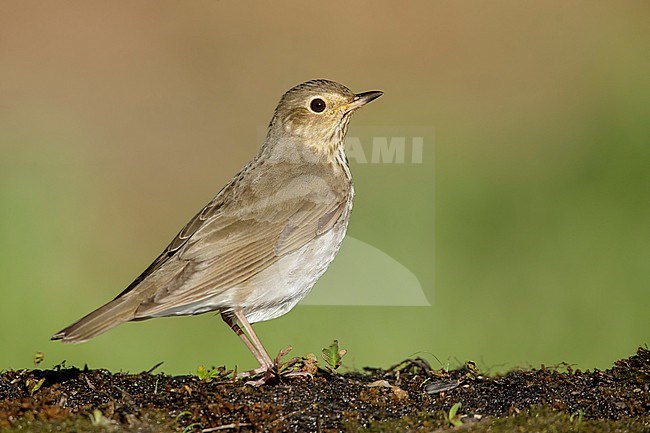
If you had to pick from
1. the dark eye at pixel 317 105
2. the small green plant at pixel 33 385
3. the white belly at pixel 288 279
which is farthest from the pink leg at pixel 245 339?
the dark eye at pixel 317 105

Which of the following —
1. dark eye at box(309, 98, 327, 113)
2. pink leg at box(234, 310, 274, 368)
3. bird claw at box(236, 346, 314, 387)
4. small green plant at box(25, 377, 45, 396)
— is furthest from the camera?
dark eye at box(309, 98, 327, 113)

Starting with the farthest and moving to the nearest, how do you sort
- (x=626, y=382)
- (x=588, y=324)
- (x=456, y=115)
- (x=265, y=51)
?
1. (x=265, y=51)
2. (x=456, y=115)
3. (x=588, y=324)
4. (x=626, y=382)

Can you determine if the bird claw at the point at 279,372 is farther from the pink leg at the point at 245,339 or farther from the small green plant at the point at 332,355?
the pink leg at the point at 245,339

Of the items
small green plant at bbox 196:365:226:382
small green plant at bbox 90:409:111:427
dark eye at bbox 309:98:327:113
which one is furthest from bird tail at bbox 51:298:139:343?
dark eye at bbox 309:98:327:113

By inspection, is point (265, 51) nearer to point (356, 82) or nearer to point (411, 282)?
→ point (356, 82)

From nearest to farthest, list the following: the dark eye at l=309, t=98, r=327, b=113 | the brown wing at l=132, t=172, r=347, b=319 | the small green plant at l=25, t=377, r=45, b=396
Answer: the small green plant at l=25, t=377, r=45, b=396
the brown wing at l=132, t=172, r=347, b=319
the dark eye at l=309, t=98, r=327, b=113

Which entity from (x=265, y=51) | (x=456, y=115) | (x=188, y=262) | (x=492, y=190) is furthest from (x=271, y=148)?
(x=265, y=51)

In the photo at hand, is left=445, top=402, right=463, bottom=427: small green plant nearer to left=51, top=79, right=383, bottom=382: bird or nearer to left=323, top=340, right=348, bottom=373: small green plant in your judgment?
left=323, top=340, right=348, bottom=373: small green plant
